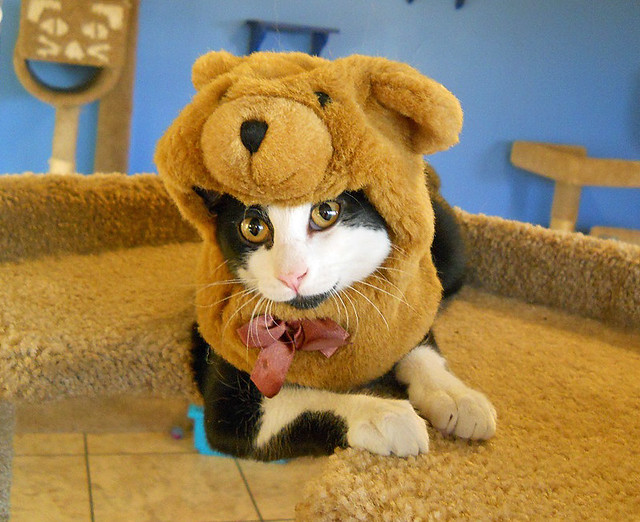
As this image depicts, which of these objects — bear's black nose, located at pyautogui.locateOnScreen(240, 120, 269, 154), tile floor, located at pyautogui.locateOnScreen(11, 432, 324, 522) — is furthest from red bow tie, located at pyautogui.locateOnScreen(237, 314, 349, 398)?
tile floor, located at pyautogui.locateOnScreen(11, 432, 324, 522)

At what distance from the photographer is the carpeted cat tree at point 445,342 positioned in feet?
1.77

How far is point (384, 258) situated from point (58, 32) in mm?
1687

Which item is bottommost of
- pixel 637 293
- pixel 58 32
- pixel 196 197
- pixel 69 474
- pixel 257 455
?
pixel 69 474

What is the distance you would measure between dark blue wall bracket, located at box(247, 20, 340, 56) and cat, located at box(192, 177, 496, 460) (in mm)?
1668

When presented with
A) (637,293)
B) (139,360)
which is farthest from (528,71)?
(139,360)

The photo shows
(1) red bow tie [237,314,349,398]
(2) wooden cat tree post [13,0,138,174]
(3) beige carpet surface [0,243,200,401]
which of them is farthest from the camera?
(2) wooden cat tree post [13,0,138,174]

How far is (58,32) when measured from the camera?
1.98 m

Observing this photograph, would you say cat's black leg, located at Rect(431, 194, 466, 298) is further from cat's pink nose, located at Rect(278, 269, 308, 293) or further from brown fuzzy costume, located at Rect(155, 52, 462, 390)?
cat's pink nose, located at Rect(278, 269, 308, 293)

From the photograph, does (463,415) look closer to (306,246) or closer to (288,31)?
(306,246)

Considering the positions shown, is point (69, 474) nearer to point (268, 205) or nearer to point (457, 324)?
point (457, 324)

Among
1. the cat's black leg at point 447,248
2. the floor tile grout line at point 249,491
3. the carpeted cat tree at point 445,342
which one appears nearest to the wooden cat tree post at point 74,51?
the carpeted cat tree at point 445,342

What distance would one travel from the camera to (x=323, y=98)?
557 millimetres

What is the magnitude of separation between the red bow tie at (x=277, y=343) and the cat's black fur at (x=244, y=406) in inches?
1.9

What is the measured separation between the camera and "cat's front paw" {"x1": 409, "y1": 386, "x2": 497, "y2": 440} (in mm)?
608
